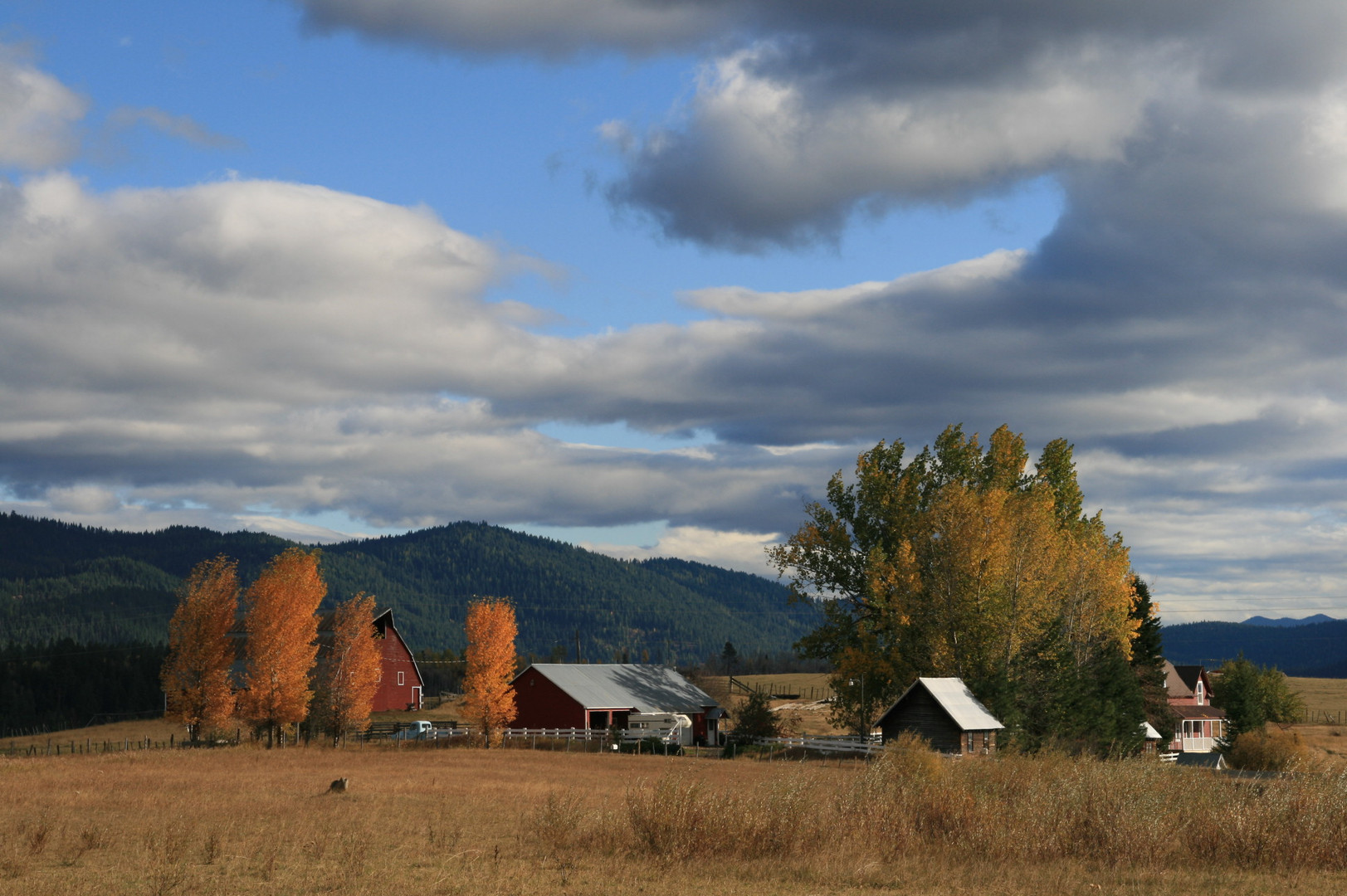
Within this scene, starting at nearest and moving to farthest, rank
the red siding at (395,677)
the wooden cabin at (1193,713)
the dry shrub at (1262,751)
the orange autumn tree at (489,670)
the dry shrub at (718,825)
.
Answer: the dry shrub at (718,825), the dry shrub at (1262,751), the orange autumn tree at (489,670), the wooden cabin at (1193,713), the red siding at (395,677)

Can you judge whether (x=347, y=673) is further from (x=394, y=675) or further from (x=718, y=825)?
(x=718, y=825)

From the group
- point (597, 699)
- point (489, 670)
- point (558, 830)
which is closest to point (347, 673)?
point (489, 670)

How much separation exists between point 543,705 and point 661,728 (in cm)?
961

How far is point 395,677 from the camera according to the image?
107750 mm

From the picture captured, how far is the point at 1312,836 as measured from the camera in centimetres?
2109

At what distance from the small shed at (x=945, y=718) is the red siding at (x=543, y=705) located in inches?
1125

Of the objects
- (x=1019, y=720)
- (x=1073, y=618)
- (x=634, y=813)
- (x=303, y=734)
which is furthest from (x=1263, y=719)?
(x=634, y=813)

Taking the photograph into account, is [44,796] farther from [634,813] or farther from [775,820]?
[775,820]

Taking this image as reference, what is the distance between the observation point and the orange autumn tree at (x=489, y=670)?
69875mm

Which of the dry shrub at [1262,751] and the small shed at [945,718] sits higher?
the small shed at [945,718]

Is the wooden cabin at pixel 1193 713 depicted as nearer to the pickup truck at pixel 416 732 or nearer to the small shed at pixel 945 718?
the small shed at pixel 945 718

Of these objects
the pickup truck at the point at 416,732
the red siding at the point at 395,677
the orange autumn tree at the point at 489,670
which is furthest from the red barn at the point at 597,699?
the red siding at the point at 395,677

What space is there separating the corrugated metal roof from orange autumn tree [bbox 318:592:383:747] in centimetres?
1495

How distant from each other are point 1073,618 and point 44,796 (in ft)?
158
